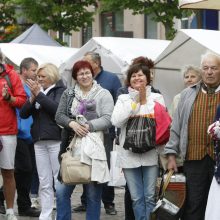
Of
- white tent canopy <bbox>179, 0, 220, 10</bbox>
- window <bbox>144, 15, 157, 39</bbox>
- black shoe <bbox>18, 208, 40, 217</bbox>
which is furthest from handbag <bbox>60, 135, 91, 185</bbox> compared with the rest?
window <bbox>144, 15, 157, 39</bbox>

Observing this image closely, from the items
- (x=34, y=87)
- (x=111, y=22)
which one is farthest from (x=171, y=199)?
(x=111, y=22)

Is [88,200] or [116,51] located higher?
[116,51]

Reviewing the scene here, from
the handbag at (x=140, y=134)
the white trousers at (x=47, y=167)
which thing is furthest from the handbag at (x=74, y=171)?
the white trousers at (x=47, y=167)

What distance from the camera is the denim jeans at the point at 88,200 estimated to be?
8.51m

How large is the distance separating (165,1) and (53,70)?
9316 millimetres

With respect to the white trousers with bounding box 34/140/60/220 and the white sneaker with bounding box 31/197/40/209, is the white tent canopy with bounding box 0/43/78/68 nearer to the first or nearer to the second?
the white sneaker with bounding box 31/197/40/209

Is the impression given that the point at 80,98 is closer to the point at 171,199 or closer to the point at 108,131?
the point at 108,131

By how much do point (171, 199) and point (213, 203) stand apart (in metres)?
0.64

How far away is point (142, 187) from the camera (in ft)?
27.6

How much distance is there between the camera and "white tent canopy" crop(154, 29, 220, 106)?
8961 mm

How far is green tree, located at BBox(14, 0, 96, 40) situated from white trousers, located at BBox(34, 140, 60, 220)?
1334 centimetres

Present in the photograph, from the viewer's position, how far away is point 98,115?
8648 mm

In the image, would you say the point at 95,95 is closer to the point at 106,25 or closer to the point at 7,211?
the point at 7,211

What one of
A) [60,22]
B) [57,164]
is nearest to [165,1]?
[60,22]
